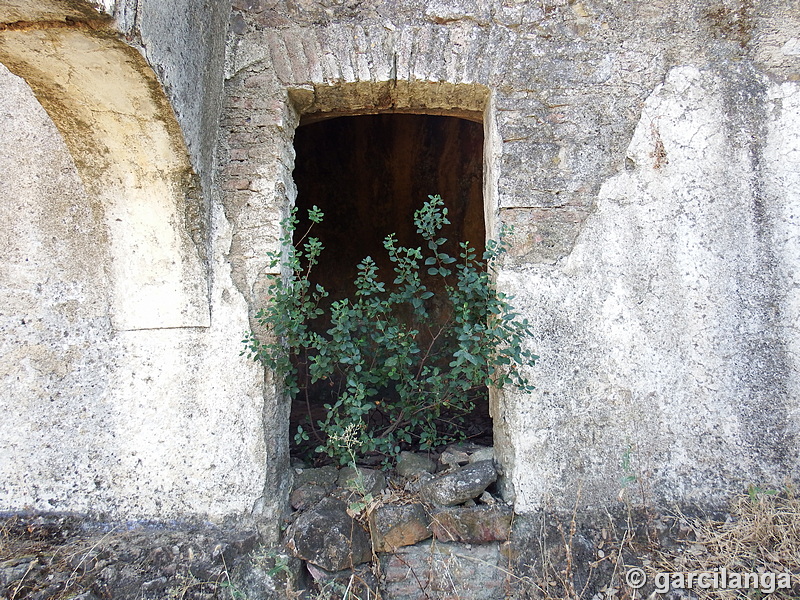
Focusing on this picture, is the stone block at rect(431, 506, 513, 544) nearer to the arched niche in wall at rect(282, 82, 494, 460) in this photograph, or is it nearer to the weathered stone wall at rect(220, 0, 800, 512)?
the weathered stone wall at rect(220, 0, 800, 512)

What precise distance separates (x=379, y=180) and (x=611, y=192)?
10.6ft

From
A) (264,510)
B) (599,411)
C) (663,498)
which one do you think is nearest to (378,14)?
(599,411)

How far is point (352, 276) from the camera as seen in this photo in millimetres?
5637

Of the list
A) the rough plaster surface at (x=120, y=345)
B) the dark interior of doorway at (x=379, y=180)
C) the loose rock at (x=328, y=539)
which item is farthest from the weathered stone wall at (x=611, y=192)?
the dark interior of doorway at (x=379, y=180)

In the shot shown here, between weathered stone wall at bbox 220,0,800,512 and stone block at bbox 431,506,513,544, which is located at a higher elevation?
weathered stone wall at bbox 220,0,800,512

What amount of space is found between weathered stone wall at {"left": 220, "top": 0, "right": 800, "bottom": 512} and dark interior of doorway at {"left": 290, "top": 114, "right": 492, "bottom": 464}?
2.31 meters

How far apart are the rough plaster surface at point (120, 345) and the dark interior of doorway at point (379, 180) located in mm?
2398

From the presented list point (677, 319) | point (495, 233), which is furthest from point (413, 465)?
point (677, 319)

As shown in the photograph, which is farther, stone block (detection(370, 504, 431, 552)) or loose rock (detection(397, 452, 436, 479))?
loose rock (detection(397, 452, 436, 479))

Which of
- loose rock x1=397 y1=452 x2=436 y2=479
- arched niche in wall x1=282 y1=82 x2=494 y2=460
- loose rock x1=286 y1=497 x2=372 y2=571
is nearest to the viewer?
loose rock x1=286 y1=497 x2=372 y2=571

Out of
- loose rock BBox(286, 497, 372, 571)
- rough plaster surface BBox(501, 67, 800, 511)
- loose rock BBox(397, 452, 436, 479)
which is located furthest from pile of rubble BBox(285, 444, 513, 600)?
rough plaster surface BBox(501, 67, 800, 511)

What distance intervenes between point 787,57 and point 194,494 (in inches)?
137

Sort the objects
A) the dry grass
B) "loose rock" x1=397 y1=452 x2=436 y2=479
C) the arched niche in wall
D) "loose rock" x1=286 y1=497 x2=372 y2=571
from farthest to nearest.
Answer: the arched niche in wall, "loose rock" x1=397 y1=452 x2=436 y2=479, "loose rock" x1=286 y1=497 x2=372 y2=571, the dry grass

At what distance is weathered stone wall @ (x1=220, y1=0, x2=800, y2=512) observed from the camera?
99.3 inches
